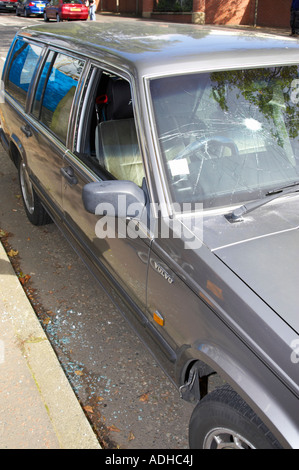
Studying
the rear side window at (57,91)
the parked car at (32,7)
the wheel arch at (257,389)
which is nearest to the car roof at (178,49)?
the rear side window at (57,91)

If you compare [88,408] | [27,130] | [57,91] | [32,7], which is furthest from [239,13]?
[88,408]

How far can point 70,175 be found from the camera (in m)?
3.45

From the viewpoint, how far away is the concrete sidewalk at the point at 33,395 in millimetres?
2816

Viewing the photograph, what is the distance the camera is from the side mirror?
244 cm

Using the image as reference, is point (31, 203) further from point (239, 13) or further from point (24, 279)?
point (239, 13)

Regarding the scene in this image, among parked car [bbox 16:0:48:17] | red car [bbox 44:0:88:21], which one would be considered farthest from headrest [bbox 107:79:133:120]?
parked car [bbox 16:0:48:17]

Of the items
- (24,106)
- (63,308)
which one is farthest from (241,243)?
(24,106)

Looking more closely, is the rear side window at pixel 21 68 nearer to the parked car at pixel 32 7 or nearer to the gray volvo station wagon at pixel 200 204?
the gray volvo station wagon at pixel 200 204

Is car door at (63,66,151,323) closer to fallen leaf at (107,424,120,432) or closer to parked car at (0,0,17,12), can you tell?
fallen leaf at (107,424,120,432)

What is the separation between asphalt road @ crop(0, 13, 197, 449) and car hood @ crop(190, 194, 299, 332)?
132 cm

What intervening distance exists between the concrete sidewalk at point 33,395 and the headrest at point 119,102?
1673 mm

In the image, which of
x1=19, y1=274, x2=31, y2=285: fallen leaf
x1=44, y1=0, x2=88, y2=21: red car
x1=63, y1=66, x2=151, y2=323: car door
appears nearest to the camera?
x1=63, y1=66, x2=151, y2=323: car door

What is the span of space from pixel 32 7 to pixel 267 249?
36.9 metres

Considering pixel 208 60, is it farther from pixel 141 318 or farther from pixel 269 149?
pixel 141 318
